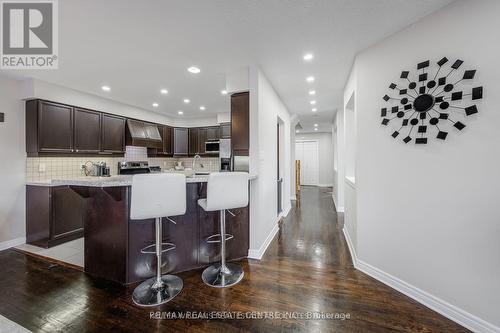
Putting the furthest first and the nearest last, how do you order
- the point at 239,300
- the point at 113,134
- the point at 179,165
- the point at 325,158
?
the point at 325,158 → the point at 179,165 → the point at 113,134 → the point at 239,300

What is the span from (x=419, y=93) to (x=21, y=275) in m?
4.76

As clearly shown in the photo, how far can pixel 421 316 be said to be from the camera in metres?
1.76

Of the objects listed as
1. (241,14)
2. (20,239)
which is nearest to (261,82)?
(241,14)

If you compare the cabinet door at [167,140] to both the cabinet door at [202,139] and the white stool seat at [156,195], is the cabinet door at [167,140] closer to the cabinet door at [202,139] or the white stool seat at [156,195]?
the cabinet door at [202,139]

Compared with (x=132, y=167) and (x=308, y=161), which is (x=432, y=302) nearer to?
(x=132, y=167)

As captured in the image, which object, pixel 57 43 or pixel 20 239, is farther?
pixel 20 239

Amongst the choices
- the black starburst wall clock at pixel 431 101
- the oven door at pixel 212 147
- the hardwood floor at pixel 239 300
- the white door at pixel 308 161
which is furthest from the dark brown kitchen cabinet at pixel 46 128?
the white door at pixel 308 161

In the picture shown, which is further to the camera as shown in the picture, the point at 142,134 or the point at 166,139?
the point at 166,139

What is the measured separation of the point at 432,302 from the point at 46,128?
218 inches

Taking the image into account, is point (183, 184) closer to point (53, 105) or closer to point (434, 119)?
point (434, 119)

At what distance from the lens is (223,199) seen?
2223mm

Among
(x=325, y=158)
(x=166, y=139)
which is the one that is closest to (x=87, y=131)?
(x=166, y=139)

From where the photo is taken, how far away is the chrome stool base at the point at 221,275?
7.29 ft

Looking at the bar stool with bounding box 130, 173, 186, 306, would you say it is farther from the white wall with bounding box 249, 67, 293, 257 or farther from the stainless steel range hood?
the stainless steel range hood
